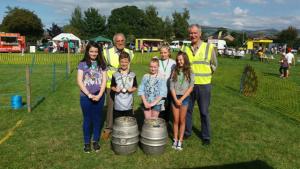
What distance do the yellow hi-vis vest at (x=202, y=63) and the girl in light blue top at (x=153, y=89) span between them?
2.08ft

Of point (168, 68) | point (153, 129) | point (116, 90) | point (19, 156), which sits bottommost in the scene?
point (19, 156)

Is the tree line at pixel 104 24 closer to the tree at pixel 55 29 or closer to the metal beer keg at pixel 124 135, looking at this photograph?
the tree at pixel 55 29

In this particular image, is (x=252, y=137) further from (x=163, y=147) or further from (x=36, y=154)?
(x=36, y=154)

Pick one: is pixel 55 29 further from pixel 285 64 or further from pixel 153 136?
pixel 153 136

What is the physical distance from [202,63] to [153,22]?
70535 millimetres

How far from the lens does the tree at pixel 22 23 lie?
60.5 meters

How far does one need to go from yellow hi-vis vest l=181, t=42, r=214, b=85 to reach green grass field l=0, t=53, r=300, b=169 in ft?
4.52

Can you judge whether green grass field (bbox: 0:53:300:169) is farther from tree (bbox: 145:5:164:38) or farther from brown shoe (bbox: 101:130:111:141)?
tree (bbox: 145:5:164:38)

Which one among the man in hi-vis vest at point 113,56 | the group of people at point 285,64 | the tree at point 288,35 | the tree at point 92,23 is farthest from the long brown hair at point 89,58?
the tree at point 288,35

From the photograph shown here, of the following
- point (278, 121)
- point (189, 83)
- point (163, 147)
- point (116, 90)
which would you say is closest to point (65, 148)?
point (116, 90)

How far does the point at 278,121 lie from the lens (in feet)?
25.7

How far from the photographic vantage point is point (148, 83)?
17.6 ft

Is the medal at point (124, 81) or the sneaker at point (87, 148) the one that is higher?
the medal at point (124, 81)

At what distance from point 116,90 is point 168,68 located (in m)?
1.18
